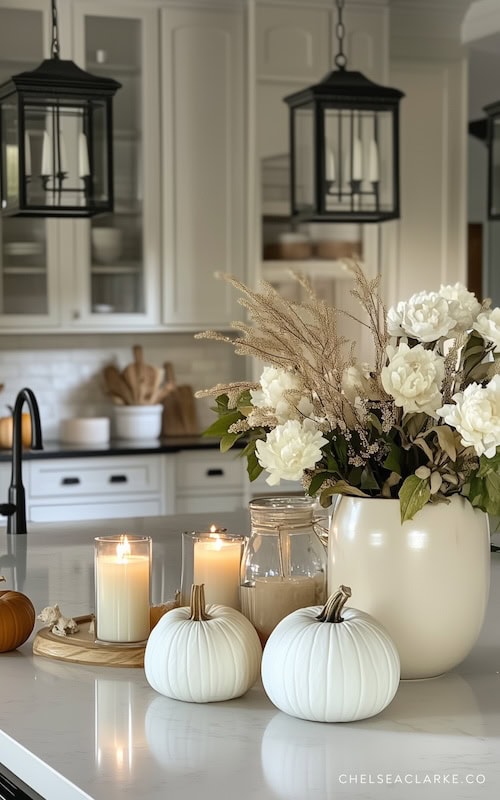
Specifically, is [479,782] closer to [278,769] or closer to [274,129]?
[278,769]

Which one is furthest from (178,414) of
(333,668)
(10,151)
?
(333,668)

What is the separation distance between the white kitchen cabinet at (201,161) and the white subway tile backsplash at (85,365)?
331mm

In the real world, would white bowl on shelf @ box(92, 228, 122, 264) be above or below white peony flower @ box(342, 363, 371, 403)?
above

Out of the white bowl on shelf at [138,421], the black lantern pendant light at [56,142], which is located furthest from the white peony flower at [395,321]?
the white bowl on shelf at [138,421]

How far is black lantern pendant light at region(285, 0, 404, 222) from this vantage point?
339 cm

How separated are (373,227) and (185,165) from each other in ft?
3.05

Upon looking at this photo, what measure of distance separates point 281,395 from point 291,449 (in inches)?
3.7

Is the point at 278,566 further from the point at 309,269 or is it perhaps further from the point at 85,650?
the point at 309,269

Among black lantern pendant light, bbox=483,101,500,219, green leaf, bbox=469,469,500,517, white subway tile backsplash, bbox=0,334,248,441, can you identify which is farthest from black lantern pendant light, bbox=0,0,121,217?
white subway tile backsplash, bbox=0,334,248,441

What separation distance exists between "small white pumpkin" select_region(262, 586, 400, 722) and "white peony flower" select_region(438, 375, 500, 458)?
9.1 inches

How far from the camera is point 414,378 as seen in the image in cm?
143

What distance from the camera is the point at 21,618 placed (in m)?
1.70

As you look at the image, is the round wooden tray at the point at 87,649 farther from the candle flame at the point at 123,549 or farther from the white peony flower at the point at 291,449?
the white peony flower at the point at 291,449

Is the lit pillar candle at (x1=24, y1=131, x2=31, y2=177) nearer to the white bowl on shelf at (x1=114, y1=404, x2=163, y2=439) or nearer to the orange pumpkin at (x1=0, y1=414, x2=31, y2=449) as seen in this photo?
the orange pumpkin at (x1=0, y1=414, x2=31, y2=449)
